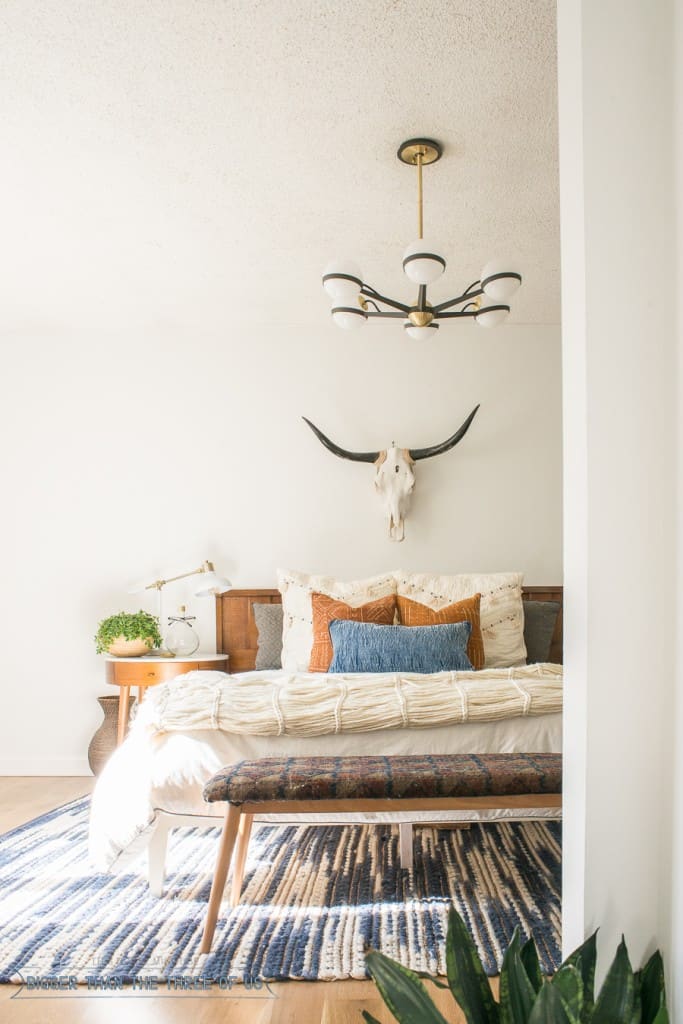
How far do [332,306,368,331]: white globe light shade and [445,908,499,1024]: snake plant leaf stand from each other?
2161 mm

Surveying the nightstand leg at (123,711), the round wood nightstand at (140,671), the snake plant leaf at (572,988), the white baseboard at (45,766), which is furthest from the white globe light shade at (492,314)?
the white baseboard at (45,766)

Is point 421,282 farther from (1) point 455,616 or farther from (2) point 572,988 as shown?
(2) point 572,988

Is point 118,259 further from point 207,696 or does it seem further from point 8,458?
point 207,696

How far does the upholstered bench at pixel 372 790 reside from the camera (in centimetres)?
186

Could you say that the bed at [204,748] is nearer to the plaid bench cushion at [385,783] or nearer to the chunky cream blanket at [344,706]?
the chunky cream blanket at [344,706]

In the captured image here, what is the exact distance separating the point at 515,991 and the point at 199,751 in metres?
1.50

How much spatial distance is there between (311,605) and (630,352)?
283 cm

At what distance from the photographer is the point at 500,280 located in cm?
255

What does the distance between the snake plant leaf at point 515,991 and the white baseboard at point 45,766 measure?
150 inches

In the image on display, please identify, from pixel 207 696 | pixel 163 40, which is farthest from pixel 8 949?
pixel 163 40

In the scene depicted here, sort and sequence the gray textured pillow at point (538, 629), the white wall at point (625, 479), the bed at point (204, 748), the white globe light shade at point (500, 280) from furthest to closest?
the gray textured pillow at point (538, 629) < the white globe light shade at point (500, 280) < the bed at point (204, 748) < the white wall at point (625, 479)

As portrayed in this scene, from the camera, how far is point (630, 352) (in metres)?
1.10

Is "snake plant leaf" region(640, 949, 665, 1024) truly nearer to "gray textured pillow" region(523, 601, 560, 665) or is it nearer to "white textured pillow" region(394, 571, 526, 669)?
"white textured pillow" region(394, 571, 526, 669)

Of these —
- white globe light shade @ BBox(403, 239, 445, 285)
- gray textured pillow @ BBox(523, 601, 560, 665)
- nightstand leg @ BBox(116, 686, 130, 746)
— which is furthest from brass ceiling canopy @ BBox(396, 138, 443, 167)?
nightstand leg @ BBox(116, 686, 130, 746)
